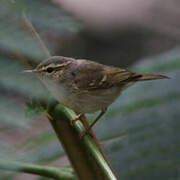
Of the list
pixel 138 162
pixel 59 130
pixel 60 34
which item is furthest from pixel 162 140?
pixel 60 34

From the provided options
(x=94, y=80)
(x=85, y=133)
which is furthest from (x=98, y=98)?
(x=85, y=133)

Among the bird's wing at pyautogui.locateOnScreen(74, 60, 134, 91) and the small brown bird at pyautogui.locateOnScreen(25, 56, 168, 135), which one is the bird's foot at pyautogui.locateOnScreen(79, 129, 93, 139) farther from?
the bird's wing at pyautogui.locateOnScreen(74, 60, 134, 91)

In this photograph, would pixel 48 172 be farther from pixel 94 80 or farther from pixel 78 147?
pixel 94 80

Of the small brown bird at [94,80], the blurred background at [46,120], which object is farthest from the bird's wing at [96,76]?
the blurred background at [46,120]

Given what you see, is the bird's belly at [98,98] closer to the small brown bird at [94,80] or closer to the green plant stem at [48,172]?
the small brown bird at [94,80]

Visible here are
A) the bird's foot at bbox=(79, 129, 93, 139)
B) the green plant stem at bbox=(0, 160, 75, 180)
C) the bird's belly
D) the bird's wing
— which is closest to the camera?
the green plant stem at bbox=(0, 160, 75, 180)

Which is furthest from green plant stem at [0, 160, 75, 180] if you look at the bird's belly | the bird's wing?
the bird's wing
